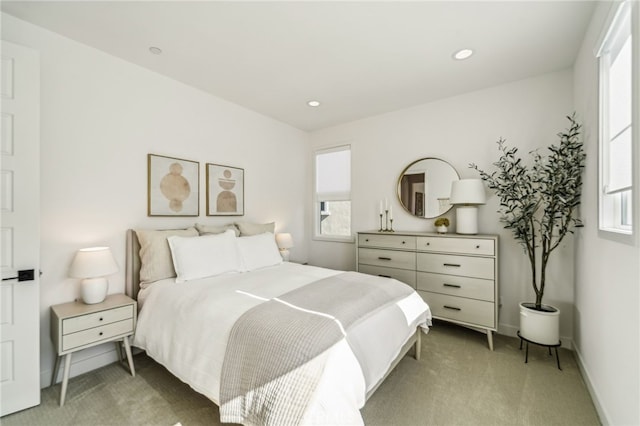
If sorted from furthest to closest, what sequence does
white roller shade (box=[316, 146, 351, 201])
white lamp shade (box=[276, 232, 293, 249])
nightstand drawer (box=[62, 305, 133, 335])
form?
white roller shade (box=[316, 146, 351, 201]) → white lamp shade (box=[276, 232, 293, 249]) → nightstand drawer (box=[62, 305, 133, 335])

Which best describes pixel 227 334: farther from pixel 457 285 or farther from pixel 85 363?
pixel 457 285

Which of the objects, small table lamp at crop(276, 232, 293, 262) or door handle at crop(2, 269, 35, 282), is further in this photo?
small table lamp at crop(276, 232, 293, 262)

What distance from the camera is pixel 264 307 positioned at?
5.36 ft

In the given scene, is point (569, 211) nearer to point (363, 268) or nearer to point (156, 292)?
point (363, 268)

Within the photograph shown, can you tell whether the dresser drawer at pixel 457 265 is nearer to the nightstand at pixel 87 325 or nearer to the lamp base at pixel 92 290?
the nightstand at pixel 87 325

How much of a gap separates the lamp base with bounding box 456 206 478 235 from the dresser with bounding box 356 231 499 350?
18cm

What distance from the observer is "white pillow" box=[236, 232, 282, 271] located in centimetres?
274

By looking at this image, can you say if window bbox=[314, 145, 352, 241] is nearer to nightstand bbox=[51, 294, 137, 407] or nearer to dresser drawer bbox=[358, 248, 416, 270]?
dresser drawer bbox=[358, 248, 416, 270]

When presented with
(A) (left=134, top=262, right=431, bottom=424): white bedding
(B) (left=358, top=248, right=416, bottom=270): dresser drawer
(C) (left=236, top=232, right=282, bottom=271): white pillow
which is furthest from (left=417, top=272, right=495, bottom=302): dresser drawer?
(C) (left=236, top=232, right=282, bottom=271): white pillow

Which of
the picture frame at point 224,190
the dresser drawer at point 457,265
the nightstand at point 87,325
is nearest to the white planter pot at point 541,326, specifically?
the dresser drawer at point 457,265

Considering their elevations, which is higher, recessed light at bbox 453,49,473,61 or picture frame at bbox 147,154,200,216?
recessed light at bbox 453,49,473,61

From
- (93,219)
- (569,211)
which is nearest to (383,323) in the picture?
(569,211)

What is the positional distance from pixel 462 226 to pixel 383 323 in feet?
5.70

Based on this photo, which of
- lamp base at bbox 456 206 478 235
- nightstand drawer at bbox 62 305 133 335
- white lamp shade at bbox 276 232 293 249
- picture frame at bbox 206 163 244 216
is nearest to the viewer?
nightstand drawer at bbox 62 305 133 335
